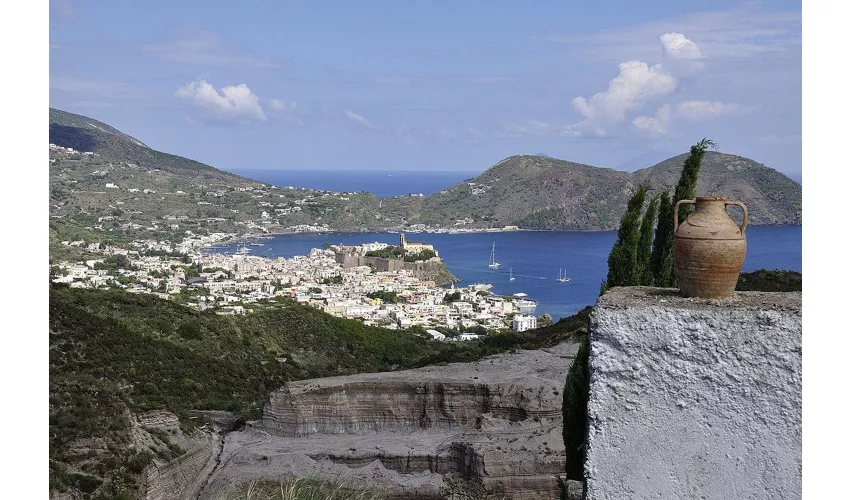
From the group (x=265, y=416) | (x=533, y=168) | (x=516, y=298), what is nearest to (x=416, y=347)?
(x=265, y=416)

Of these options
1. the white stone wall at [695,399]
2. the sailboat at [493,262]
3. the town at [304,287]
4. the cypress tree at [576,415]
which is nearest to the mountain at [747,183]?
the town at [304,287]

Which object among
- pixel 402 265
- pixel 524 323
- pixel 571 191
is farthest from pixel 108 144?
pixel 524 323

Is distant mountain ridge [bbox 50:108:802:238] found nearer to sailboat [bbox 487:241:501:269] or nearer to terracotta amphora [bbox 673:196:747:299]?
sailboat [bbox 487:241:501:269]

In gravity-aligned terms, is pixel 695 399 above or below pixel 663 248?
below

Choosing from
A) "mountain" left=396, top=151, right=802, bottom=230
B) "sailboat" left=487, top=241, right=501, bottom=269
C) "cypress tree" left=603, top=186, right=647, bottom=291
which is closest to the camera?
"cypress tree" left=603, top=186, right=647, bottom=291

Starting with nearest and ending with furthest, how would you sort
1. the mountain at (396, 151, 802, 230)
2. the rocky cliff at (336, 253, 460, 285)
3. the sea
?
the sea
the mountain at (396, 151, 802, 230)
the rocky cliff at (336, 253, 460, 285)

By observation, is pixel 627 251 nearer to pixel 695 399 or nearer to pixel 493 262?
pixel 695 399

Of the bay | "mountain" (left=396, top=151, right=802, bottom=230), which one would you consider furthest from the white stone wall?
"mountain" (left=396, top=151, right=802, bottom=230)

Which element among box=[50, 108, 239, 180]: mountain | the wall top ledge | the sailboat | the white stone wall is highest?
box=[50, 108, 239, 180]: mountain
